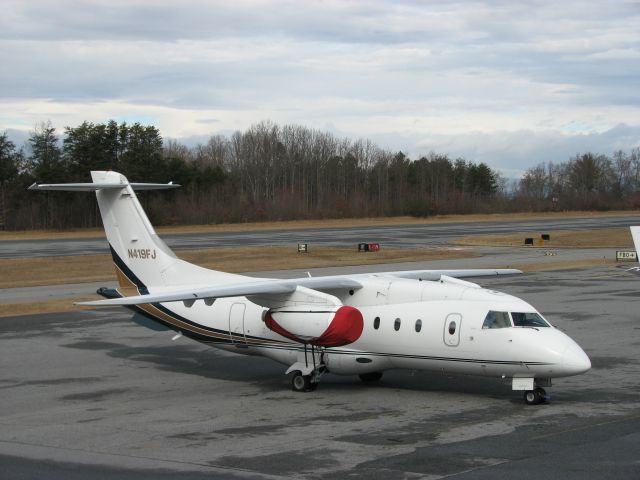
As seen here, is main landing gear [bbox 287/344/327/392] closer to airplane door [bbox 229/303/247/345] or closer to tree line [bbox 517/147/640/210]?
airplane door [bbox 229/303/247/345]

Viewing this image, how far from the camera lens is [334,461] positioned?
14.7 m

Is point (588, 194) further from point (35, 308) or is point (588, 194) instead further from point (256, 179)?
point (35, 308)

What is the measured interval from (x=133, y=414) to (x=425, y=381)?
7.39 m

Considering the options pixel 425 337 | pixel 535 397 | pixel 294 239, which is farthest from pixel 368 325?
pixel 294 239

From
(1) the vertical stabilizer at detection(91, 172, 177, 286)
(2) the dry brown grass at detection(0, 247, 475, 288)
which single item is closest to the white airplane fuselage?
(1) the vertical stabilizer at detection(91, 172, 177, 286)

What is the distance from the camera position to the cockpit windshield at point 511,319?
19344 mm

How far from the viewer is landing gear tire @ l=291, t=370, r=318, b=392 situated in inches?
835

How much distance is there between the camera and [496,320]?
19.5 metres

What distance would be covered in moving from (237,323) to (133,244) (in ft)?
15.2

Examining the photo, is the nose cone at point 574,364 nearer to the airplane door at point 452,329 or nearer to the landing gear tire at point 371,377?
the airplane door at point 452,329

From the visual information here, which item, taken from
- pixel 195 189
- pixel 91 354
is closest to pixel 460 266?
pixel 91 354

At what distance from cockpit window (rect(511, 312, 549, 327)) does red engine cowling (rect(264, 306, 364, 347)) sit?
11.8 feet

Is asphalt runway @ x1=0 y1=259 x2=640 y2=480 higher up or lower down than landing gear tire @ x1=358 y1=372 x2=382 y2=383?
lower down

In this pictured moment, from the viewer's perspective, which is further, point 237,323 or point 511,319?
point 237,323
